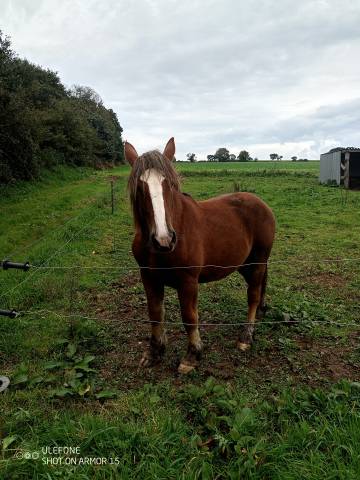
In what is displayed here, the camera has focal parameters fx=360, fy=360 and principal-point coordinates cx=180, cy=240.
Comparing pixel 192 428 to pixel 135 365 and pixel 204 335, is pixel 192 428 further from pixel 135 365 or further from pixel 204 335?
pixel 204 335

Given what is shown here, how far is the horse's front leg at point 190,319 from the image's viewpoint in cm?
367

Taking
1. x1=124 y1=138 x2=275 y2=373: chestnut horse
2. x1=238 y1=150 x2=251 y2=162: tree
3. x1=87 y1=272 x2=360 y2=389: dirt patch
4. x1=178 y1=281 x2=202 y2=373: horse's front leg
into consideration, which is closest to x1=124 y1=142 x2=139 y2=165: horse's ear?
x1=124 y1=138 x2=275 y2=373: chestnut horse

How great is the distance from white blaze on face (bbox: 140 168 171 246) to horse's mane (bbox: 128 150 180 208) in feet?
0.15

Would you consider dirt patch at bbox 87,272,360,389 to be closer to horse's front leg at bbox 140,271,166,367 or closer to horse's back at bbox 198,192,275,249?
horse's front leg at bbox 140,271,166,367

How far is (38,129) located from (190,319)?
19.2 metres

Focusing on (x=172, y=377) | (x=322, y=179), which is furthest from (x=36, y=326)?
(x=322, y=179)

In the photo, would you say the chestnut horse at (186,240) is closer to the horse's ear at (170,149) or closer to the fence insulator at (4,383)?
the horse's ear at (170,149)

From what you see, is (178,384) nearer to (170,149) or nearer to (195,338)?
(195,338)

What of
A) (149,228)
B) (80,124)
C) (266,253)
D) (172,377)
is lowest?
(172,377)

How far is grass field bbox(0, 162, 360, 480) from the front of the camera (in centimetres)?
251

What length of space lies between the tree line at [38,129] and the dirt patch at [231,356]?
13.6 meters

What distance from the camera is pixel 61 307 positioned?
544cm

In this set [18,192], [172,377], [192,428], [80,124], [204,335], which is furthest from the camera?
[80,124]

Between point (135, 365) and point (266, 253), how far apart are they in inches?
85.6
